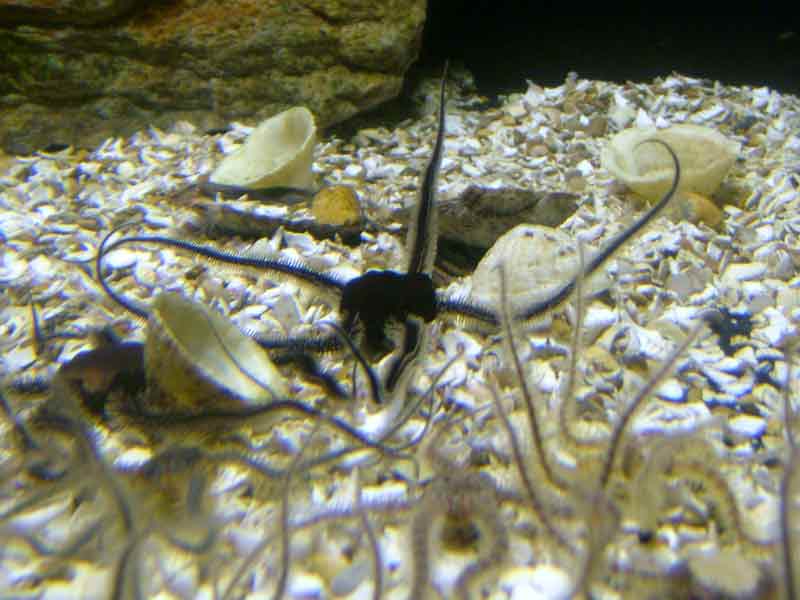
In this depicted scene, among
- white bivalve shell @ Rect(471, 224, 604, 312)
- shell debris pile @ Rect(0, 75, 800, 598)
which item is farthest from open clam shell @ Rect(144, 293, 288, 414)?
white bivalve shell @ Rect(471, 224, 604, 312)

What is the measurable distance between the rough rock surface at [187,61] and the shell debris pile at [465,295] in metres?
0.13

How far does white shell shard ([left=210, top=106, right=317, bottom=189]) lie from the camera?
2369 millimetres

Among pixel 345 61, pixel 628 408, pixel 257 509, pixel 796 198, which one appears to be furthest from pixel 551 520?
pixel 345 61

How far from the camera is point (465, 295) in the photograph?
182cm

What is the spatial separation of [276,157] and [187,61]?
2.34 feet

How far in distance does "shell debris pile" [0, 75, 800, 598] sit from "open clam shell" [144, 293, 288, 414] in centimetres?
10

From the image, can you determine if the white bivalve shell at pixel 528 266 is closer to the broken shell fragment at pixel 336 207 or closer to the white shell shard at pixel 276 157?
the broken shell fragment at pixel 336 207

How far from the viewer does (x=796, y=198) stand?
7.63 ft

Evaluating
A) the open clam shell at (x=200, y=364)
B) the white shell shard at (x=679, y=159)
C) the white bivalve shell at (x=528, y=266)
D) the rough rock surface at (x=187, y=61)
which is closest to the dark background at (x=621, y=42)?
the rough rock surface at (x=187, y=61)

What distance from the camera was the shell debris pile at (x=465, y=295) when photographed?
1.05 metres

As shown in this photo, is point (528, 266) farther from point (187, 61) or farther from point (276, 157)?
point (187, 61)

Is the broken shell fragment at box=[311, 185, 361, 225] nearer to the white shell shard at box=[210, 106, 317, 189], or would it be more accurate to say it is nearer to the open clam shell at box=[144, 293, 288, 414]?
the white shell shard at box=[210, 106, 317, 189]

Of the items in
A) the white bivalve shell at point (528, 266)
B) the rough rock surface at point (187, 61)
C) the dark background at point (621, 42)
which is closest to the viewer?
the white bivalve shell at point (528, 266)

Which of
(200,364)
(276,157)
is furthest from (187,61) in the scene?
(200,364)
